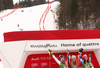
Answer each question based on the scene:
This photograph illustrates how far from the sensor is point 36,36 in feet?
14.0

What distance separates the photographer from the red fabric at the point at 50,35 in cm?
424

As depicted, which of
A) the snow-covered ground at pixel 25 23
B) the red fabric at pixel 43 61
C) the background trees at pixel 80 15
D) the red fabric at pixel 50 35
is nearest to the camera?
the red fabric at pixel 50 35

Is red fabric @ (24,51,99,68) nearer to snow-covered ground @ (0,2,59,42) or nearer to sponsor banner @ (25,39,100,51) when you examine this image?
sponsor banner @ (25,39,100,51)

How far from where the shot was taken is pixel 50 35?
4336 mm

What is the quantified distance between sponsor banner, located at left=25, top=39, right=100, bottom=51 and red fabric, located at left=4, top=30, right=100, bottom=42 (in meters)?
0.14

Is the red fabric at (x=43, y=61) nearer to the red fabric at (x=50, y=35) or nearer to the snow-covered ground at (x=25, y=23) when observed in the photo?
the red fabric at (x=50, y=35)

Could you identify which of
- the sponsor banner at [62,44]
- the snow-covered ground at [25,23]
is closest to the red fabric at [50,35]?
the sponsor banner at [62,44]

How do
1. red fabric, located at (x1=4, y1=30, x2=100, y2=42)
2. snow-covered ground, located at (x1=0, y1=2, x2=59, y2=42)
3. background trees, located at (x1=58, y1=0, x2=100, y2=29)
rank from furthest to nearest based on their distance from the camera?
snow-covered ground, located at (x1=0, y1=2, x2=59, y2=42), background trees, located at (x1=58, y1=0, x2=100, y2=29), red fabric, located at (x1=4, y1=30, x2=100, y2=42)

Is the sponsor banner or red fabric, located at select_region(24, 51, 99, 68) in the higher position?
the sponsor banner

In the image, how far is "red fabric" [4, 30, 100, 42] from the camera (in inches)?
167

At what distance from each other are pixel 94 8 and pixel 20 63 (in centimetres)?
1519

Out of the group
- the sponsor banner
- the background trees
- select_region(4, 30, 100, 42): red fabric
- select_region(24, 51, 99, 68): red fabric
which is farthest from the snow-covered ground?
the sponsor banner

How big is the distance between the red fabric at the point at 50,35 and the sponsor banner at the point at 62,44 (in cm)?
14

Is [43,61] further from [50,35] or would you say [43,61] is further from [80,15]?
[80,15]
